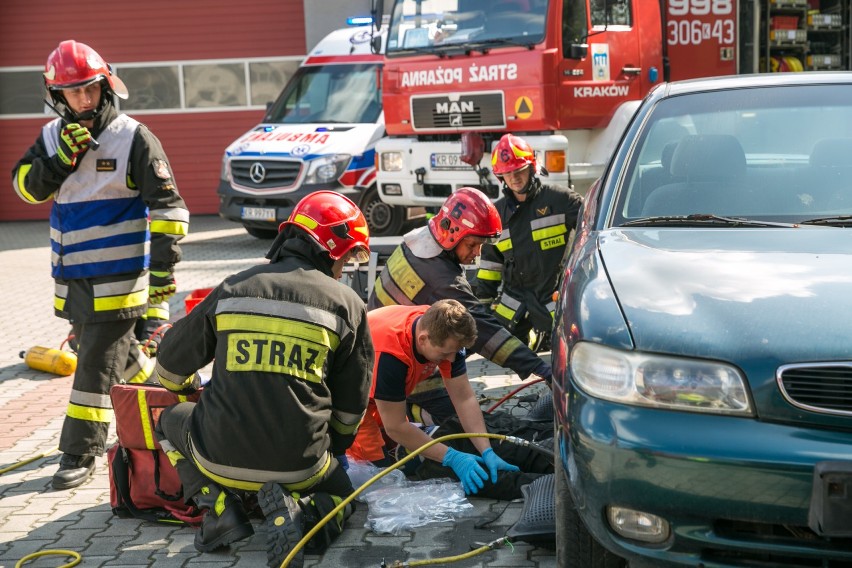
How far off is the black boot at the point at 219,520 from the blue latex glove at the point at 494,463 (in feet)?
3.56

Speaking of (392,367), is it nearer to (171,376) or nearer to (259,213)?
(171,376)

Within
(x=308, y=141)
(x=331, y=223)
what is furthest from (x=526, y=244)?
(x=308, y=141)

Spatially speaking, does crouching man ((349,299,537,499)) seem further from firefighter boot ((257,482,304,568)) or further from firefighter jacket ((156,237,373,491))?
firefighter boot ((257,482,304,568))

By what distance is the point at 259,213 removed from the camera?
12.4 metres

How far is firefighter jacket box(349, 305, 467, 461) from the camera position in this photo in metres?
4.54

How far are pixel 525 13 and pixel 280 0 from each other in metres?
8.01

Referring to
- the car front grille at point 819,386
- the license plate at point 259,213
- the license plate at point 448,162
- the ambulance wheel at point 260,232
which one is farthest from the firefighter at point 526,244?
the ambulance wheel at point 260,232

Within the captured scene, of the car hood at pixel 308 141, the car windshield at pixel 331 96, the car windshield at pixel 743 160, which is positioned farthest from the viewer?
the car windshield at pixel 331 96

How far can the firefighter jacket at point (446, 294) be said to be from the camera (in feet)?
17.0

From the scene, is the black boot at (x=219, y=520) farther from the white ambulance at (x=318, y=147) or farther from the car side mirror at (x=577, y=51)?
the white ambulance at (x=318, y=147)

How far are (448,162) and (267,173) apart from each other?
2.85 metres

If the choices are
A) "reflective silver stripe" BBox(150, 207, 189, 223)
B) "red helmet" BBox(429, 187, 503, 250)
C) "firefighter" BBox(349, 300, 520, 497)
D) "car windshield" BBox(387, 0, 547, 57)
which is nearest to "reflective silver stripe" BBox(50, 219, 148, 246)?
"reflective silver stripe" BBox(150, 207, 189, 223)

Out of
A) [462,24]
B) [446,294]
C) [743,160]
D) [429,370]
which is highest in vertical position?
[462,24]

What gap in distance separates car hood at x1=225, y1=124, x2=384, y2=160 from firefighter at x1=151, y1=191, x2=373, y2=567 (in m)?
8.03
